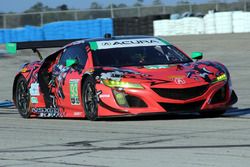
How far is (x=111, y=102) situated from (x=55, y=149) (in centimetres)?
239

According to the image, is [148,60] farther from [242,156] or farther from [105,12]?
[105,12]

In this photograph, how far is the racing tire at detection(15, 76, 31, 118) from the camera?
12.8 meters

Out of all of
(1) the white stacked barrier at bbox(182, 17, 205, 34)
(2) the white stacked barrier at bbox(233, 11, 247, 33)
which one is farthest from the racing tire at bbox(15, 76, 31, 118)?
(1) the white stacked barrier at bbox(182, 17, 205, 34)

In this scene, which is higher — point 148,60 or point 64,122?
point 148,60

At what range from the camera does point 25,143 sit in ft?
28.7

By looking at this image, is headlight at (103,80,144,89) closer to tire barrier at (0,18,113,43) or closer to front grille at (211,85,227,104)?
front grille at (211,85,227,104)

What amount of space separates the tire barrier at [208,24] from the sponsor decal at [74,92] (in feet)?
89.5

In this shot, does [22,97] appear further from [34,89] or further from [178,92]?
[178,92]

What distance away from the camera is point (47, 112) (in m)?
12.2

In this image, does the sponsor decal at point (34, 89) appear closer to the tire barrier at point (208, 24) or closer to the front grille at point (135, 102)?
the front grille at point (135, 102)

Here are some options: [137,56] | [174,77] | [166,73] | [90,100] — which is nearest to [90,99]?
[90,100]

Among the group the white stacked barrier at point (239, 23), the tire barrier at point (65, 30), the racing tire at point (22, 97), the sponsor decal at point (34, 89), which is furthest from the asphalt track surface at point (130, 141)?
the tire barrier at point (65, 30)

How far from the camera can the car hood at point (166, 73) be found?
33.6 feet

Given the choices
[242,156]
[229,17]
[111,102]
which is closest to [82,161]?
[242,156]
